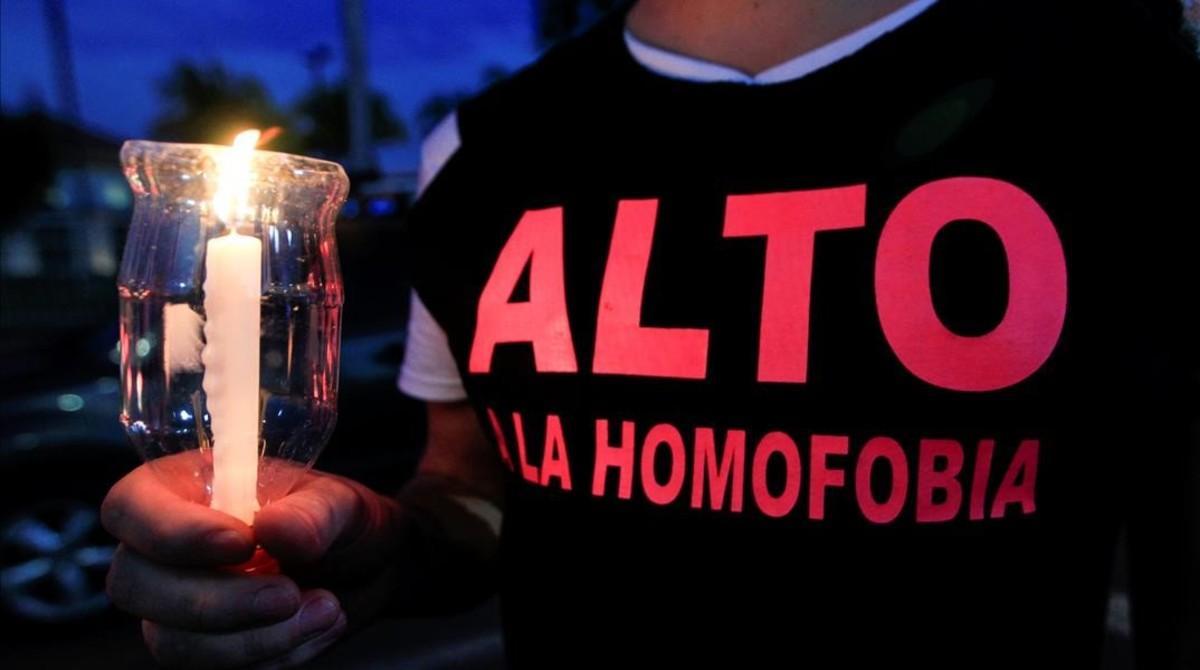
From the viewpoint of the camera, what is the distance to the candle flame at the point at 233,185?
0.65 m

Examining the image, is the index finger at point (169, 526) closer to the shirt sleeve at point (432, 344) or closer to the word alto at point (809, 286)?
the word alto at point (809, 286)

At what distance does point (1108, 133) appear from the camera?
0.89m

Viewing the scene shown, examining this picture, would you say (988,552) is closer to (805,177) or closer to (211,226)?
(805,177)

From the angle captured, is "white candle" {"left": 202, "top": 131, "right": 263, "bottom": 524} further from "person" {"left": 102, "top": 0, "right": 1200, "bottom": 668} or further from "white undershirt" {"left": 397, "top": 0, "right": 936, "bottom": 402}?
"white undershirt" {"left": 397, "top": 0, "right": 936, "bottom": 402}

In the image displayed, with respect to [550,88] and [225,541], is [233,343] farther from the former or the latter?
[550,88]

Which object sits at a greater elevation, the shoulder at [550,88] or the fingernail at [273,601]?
the shoulder at [550,88]

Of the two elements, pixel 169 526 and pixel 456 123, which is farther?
pixel 456 123

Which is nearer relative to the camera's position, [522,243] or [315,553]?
[315,553]

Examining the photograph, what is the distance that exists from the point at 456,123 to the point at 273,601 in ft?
2.67

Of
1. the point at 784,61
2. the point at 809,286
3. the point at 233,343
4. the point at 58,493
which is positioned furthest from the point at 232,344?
the point at 58,493

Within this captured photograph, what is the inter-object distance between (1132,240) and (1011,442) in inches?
9.1

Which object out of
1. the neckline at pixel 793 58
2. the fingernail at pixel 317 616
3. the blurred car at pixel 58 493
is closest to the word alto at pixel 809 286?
the neckline at pixel 793 58

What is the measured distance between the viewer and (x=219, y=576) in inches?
26.5

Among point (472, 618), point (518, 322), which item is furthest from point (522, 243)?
point (472, 618)
